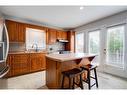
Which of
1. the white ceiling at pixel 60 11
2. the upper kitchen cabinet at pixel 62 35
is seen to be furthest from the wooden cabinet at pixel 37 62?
the upper kitchen cabinet at pixel 62 35

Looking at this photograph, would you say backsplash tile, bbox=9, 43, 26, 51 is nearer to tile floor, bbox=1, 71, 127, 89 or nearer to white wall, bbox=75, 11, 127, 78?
tile floor, bbox=1, 71, 127, 89

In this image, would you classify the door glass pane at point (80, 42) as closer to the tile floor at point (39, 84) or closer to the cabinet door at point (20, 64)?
the tile floor at point (39, 84)

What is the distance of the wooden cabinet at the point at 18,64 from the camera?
10.9 feet

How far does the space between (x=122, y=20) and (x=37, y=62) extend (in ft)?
12.2

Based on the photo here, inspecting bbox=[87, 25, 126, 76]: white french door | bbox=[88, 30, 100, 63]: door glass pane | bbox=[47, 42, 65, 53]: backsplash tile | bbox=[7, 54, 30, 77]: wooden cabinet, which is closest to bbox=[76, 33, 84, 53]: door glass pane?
bbox=[88, 30, 100, 63]: door glass pane

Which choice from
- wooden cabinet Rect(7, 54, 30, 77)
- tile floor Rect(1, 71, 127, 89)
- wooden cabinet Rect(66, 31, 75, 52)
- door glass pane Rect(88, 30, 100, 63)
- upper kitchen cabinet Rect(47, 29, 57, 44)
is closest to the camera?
tile floor Rect(1, 71, 127, 89)

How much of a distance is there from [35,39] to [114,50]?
3.56m

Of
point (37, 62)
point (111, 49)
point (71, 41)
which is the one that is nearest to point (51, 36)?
point (71, 41)

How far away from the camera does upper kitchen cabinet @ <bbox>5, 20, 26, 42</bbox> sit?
3.49m

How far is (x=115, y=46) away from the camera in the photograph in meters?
3.74

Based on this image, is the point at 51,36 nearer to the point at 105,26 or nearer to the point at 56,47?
the point at 56,47

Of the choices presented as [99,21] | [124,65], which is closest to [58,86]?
[124,65]

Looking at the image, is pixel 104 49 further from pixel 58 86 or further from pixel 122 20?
pixel 58 86
